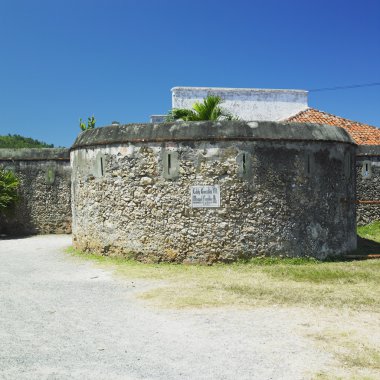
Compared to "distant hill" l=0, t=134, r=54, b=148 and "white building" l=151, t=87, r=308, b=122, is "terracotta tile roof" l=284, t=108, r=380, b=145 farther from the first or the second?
"distant hill" l=0, t=134, r=54, b=148

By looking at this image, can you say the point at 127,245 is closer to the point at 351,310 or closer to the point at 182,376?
the point at 351,310

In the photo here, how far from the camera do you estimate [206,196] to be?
9977 millimetres

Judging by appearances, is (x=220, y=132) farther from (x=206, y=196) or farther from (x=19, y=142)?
(x=19, y=142)

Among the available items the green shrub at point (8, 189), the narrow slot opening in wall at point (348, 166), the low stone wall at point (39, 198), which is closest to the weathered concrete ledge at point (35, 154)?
the low stone wall at point (39, 198)

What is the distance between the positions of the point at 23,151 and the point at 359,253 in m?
12.5

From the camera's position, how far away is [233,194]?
9.95 m

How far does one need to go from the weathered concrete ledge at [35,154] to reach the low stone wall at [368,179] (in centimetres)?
1069

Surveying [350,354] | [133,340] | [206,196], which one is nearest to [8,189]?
[206,196]

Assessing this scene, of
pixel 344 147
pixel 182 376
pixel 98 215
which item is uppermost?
pixel 344 147

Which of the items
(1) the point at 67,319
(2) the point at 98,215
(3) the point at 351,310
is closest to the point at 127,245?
(2) the point at 98,215

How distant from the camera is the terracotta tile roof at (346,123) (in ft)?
63.8

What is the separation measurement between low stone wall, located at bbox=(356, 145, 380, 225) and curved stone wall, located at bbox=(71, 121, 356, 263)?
616cm

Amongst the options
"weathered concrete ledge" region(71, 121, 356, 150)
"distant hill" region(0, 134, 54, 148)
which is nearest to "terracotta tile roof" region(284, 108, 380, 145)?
"weathered concrete ledge" region(71, 121, 356, 150)

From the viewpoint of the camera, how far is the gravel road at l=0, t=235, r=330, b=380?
14.7 ft
